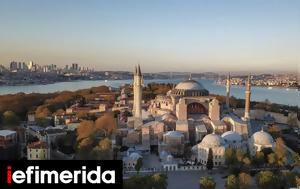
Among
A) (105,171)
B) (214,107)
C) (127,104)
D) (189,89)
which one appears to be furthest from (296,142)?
(105,171)

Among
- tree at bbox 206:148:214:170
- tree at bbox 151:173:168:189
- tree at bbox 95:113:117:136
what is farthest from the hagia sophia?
tree at bbox 151:173:168:189

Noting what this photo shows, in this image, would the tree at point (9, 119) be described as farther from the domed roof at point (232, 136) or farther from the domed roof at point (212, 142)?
the domed roof at point (232, 136)

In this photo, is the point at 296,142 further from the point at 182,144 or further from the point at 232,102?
the point at 232,102

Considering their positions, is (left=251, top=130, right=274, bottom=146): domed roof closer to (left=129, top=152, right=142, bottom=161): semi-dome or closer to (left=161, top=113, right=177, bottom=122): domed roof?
(left=161, top=113, right=177, bottom=122): domed roof

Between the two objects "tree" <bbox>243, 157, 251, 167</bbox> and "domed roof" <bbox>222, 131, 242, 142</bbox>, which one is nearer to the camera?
"tree" <bbox>243, 157, 251, 167</bbox>

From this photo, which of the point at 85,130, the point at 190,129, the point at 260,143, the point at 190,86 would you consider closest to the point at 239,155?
the point at 260,143

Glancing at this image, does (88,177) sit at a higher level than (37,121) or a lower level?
higher

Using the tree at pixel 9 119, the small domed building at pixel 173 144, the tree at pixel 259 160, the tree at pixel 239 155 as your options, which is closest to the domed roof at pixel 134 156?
the small domed building at pixel 173 144

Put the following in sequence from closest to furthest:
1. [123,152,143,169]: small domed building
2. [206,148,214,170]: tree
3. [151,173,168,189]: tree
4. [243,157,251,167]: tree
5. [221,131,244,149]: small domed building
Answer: [151,173,168,189]: tree < [243,157,251,167]: tree < [206,148,214,170]: tree < [123,152,143,169]: small domed building < [221,131,244,149]: small domed building
